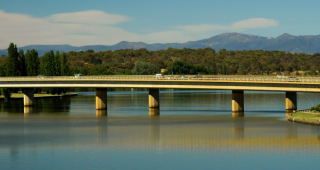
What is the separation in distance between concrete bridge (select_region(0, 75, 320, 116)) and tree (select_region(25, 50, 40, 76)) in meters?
45.2

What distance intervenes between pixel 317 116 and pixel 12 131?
48.6 meters

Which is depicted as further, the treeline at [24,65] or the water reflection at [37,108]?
the treeline at [24,65]

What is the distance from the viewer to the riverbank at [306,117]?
92.6 meters

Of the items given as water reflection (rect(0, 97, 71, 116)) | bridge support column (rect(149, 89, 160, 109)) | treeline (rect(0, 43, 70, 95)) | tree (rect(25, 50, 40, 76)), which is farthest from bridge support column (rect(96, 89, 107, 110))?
tree (rect(25, 50, 40, 76))

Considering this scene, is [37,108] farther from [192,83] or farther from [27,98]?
[192,83]

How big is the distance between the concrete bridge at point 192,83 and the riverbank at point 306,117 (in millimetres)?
5666

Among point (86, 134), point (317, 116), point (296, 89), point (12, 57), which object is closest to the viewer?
point (86, 134)

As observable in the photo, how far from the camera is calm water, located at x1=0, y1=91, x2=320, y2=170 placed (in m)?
61.4

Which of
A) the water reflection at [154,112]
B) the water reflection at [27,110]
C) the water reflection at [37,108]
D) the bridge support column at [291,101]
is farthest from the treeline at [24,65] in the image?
the bridge support column at [291,101]

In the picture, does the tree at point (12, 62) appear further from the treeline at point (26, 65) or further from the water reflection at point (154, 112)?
the water reflection at point (154, 112)

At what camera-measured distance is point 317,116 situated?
95.7 metres

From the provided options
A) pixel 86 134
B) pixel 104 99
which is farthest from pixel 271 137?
pixel 104 99

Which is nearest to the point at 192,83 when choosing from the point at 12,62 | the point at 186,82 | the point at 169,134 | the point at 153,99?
the point at 186,82

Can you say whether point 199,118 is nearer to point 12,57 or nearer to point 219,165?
point 219,165
